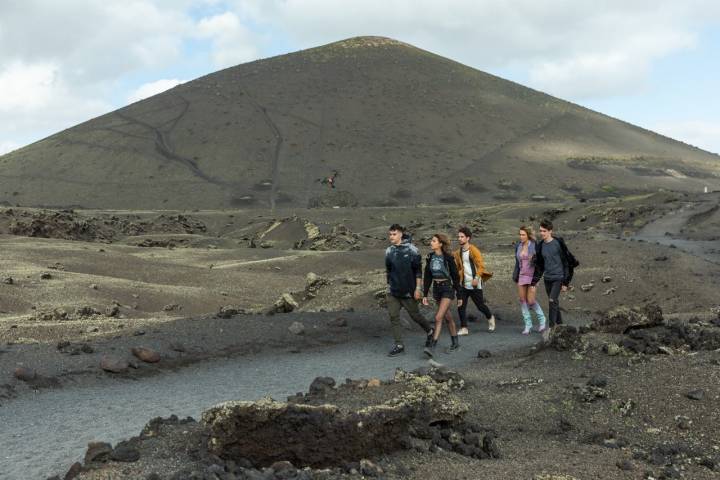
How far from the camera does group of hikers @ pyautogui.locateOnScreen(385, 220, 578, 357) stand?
10.3 m

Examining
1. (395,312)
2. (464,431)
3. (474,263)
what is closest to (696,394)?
(464,431)

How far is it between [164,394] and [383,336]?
4755 mm

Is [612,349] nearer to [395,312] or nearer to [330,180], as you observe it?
[395,312]

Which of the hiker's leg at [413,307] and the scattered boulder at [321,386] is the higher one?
the hiker's leg at [413,307]

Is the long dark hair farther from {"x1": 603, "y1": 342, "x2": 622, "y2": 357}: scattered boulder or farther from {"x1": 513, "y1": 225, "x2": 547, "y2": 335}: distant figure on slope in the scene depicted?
{"x1": 603, "y1": 342, "x2": 622, "y2": 357}: scattered boulder

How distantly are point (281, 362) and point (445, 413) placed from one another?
4677 mm

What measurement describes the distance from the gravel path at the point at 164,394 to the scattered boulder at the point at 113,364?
28cm

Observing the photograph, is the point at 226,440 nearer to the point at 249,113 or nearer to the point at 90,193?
the point at 90,193

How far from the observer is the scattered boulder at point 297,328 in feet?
39.4

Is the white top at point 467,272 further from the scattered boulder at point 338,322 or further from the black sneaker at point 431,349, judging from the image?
the scattered boulder at point 338,322

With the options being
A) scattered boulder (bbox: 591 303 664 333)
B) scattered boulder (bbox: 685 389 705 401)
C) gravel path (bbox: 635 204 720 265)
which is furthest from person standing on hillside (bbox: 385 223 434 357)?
gravel path (bbox: 635 204 720 265)

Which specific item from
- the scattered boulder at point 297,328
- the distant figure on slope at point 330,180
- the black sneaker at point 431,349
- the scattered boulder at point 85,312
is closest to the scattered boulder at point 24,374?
the scattered boulder at point 297,328

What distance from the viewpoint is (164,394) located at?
858 cm

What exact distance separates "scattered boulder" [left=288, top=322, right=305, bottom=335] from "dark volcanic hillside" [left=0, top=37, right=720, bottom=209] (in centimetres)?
4735
